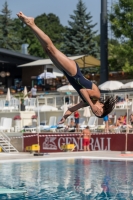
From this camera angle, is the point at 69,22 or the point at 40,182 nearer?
the point at 40,182

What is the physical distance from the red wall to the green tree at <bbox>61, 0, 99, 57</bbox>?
23.5 meters

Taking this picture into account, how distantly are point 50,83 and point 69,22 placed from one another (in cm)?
1224

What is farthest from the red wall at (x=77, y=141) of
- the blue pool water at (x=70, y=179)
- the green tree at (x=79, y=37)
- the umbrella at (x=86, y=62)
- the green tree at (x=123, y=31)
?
the green tree at (x=79, y=37)

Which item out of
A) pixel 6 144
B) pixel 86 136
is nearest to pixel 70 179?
pixel 86 136

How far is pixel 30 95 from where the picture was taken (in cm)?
3072

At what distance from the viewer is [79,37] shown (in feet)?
156

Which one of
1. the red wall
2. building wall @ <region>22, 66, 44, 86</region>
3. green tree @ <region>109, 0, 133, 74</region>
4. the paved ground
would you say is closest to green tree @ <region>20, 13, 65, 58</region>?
building wall @ <region>22, 66, 44, 86</region>

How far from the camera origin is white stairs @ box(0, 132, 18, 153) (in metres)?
24.3

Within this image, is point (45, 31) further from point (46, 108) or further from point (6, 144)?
point (6, 144)

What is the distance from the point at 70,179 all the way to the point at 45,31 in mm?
54649

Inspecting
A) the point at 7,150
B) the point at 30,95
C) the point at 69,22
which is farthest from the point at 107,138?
the point at 69,22

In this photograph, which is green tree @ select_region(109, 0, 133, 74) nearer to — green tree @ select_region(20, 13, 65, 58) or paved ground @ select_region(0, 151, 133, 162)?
paved ground @ select_region(0, 151, 133, 162)

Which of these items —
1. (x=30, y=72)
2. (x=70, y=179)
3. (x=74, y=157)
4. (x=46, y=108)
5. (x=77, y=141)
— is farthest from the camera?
(x=30, y=72)

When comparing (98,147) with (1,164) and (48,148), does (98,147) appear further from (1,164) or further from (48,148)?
(1,164)
